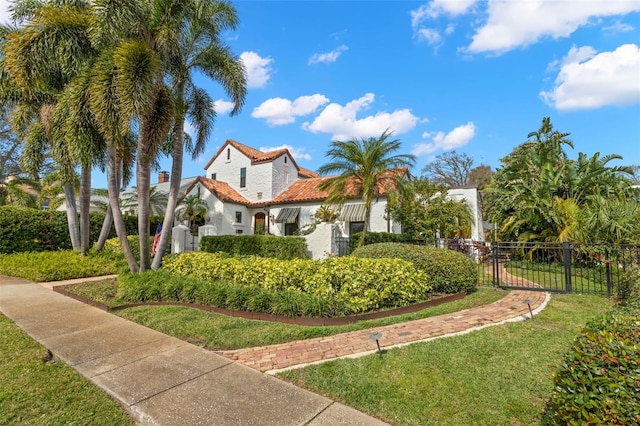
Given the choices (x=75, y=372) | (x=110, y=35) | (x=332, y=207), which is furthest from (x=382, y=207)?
(x=75, y=372)

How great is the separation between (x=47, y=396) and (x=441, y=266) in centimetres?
852

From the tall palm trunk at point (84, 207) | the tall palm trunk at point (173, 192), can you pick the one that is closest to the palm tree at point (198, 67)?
the tall palm trunk at point (173, 192)

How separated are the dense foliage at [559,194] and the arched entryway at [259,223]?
16103 millimetres

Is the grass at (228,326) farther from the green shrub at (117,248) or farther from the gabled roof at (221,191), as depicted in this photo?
the gabled roof at (221,191)

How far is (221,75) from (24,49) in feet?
18.9

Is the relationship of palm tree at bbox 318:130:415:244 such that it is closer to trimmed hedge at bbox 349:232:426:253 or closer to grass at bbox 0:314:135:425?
trimmed hedge at bbox 349:232:426:253

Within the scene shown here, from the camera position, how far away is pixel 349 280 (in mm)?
7453

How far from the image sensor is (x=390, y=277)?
7.74 m

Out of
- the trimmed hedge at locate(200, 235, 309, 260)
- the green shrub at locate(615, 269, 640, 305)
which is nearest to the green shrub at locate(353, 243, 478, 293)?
the green shrub at locate(615, 269, 640, 305)

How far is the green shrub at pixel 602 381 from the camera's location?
81.3 inches

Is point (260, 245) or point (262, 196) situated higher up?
point (262, 196)

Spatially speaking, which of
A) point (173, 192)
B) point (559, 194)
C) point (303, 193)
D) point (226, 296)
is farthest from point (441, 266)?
point (303, 193)

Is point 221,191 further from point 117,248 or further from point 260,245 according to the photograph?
point 260,245

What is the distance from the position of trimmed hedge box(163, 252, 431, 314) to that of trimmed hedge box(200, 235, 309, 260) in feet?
16.0
